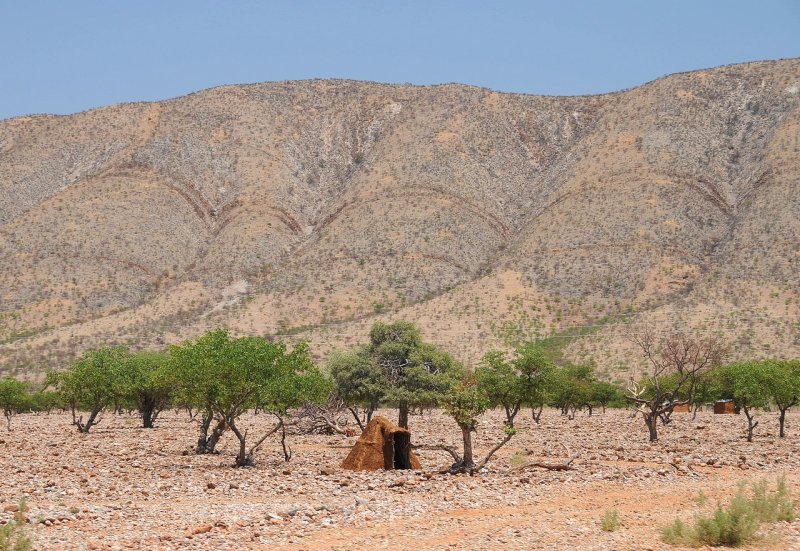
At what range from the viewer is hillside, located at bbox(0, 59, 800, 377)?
84.1 metres

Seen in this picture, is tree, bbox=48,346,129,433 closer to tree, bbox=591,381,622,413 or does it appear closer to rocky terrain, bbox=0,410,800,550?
rocky terrain, bbox=0,410,800,550

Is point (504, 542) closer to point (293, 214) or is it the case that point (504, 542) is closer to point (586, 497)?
point (586, 497)

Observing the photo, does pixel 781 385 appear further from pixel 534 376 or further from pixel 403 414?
pixel 403 414

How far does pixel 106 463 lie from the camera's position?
29578mm

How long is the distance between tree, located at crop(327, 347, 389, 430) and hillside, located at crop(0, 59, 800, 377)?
29.3 meters

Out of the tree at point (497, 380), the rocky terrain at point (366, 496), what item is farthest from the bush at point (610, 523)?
the tree at point (497, 380)

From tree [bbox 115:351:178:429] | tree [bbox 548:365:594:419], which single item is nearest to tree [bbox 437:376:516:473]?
tree [bbox 115:351:178:429]

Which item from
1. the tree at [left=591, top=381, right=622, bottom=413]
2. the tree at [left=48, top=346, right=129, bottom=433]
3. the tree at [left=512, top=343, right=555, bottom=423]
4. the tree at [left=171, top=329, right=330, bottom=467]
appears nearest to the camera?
the tree at [left=171, top=329, right=330, bottom=467]

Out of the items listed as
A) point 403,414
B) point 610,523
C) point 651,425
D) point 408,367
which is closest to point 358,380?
point 408,367

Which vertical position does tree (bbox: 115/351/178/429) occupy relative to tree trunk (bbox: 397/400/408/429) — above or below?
above

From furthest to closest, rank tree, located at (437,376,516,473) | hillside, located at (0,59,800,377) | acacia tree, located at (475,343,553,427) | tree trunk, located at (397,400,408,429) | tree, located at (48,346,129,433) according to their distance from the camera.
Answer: hillside, located at (0,59,800,377)
tree, located at (48,346,129,433)
tree trunk, located at (397,400,408,429)
acacia tree, located at (475,343,553,427)
tree, located at (437,376,516,473)

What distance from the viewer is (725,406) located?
6938 centimetres

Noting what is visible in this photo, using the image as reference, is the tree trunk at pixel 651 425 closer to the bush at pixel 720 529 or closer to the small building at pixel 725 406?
the bush at pixel 720 529

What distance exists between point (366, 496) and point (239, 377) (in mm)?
7839
